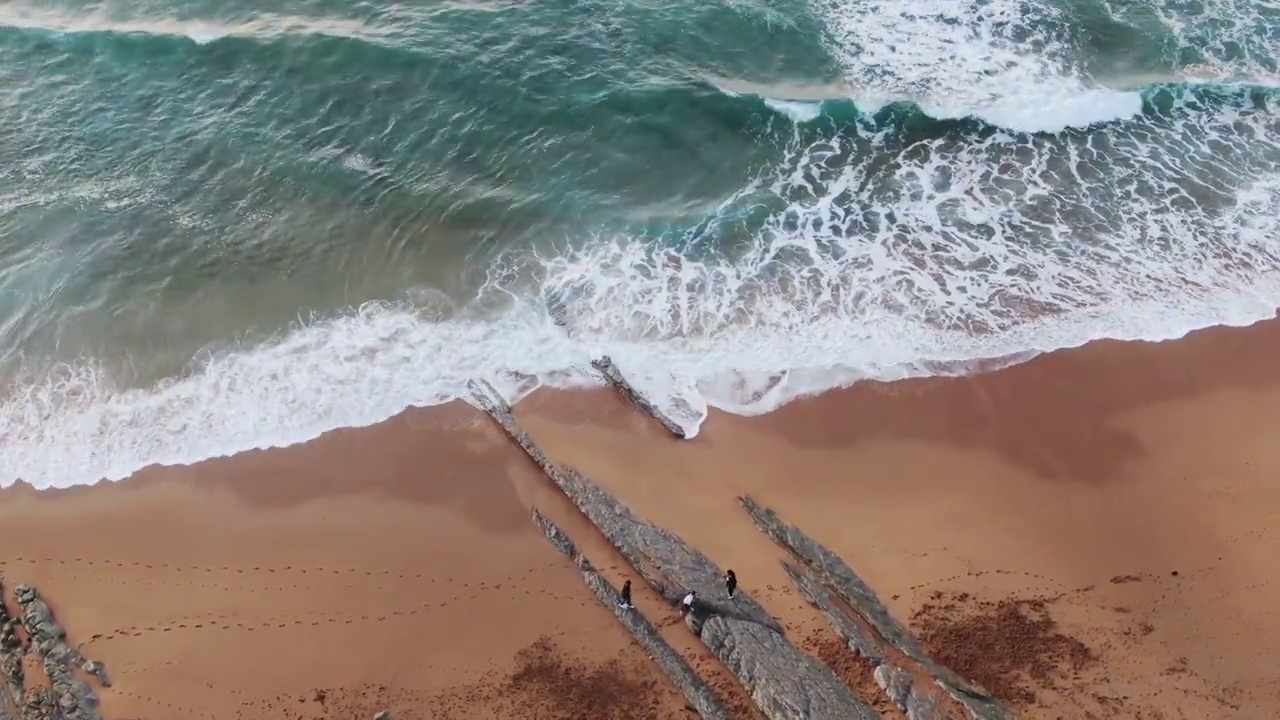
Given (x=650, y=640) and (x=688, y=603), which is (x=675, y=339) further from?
(x=650, y=640)

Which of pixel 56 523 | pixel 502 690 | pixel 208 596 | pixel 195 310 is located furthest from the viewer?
pixel 195 310

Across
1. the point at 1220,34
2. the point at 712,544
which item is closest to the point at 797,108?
the point at 1220,34

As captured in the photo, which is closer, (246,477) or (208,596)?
(208,596)

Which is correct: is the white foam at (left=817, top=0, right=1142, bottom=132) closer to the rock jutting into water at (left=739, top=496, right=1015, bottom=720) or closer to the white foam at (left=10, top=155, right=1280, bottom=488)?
the white foam at (left=10, top=155, right=1280, bottom=488)

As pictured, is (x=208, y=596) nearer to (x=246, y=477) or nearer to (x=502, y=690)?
(x=246, y=477)

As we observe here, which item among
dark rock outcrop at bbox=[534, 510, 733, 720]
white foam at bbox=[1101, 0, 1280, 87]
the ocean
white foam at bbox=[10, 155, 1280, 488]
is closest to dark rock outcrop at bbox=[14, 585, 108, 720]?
white foam at bbox=[10, 155, 1280, 488]

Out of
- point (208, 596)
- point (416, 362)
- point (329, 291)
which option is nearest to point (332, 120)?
point (329, 291)

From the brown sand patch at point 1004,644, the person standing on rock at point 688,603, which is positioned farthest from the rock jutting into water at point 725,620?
the brown sand patch at point 1004,644
